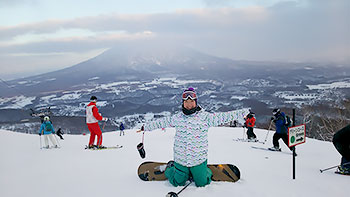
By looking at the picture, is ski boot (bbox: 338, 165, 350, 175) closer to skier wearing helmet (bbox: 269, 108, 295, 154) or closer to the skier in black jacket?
the skier in black jacket

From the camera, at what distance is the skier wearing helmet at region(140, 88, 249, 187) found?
2969mm

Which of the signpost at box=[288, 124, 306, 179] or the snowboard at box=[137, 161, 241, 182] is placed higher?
the signpost at box=[288, 124, 306, 179]

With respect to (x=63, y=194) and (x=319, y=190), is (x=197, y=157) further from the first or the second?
(x=63, y=194)

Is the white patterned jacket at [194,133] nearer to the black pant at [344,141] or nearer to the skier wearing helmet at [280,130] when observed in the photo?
the black pant at [344,141]

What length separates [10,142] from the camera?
6.45 m

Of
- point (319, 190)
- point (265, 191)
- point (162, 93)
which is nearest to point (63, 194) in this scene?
point (265, 191)

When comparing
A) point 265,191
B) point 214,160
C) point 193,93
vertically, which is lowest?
point 214,160

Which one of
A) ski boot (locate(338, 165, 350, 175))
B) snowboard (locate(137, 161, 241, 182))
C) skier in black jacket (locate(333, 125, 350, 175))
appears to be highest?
skier in black jacket (locate(333, 125, 350, 175))

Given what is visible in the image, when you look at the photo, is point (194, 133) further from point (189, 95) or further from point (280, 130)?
point (280, 130)

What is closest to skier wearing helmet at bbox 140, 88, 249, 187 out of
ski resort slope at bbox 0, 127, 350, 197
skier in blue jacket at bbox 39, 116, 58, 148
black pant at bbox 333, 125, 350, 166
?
ski resort slope at bbox 0, 127, 350, 197

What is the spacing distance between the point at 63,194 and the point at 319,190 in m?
3.63

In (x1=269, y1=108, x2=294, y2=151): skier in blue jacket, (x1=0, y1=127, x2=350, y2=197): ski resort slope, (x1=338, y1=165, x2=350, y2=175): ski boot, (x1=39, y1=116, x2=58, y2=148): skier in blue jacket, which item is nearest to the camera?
(x1=0, y1=127, x2=350, y2=197): ski resort slope

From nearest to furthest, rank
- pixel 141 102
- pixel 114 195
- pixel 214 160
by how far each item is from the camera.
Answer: pixel 114 195 < pixel 214 160 < pixel 141 102

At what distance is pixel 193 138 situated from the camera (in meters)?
2.98
